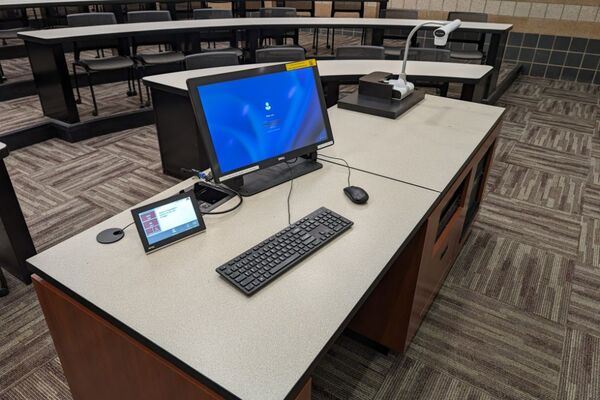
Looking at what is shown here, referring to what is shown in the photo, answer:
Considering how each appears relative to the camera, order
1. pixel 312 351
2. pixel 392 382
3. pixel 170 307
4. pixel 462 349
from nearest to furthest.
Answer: pixel 312 351 < pixel 170 307 < pixel 392 382 < pixel 462 349

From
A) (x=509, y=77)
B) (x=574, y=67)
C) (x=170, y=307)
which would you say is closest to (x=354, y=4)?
(x=509, y=77)

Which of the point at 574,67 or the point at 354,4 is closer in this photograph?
the point at 574,67

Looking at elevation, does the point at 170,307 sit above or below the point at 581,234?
above

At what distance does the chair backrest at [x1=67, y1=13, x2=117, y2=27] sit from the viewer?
4.42 meters

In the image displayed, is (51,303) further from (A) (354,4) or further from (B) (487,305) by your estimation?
(A) (354,4)

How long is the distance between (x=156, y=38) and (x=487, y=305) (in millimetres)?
4277

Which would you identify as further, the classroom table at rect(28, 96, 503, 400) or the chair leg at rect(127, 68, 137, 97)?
the chair leg at rect(127, 68, 137, 97)

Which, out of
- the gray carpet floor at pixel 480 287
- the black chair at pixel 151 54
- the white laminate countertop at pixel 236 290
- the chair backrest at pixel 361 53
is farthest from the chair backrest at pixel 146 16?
the white laminate countertop at pixel 236 290

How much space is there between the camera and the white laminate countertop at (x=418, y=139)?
171 cm

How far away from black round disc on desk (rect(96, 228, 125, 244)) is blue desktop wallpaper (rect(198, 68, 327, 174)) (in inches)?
14.1

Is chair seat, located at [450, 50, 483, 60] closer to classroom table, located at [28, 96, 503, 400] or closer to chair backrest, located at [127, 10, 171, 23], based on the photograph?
chair backrest, located at [127, 10, 171, 23]

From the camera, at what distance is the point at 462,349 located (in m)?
1.92

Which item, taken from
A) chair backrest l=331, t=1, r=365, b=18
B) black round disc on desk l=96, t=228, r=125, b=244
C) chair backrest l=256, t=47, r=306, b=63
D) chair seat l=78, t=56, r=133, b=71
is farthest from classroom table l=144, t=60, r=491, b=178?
chair backrest l=331, t=1, r=365, b=18

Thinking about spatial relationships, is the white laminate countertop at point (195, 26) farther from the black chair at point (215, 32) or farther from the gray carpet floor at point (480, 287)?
the gray carpet floor at point (480, 287)
